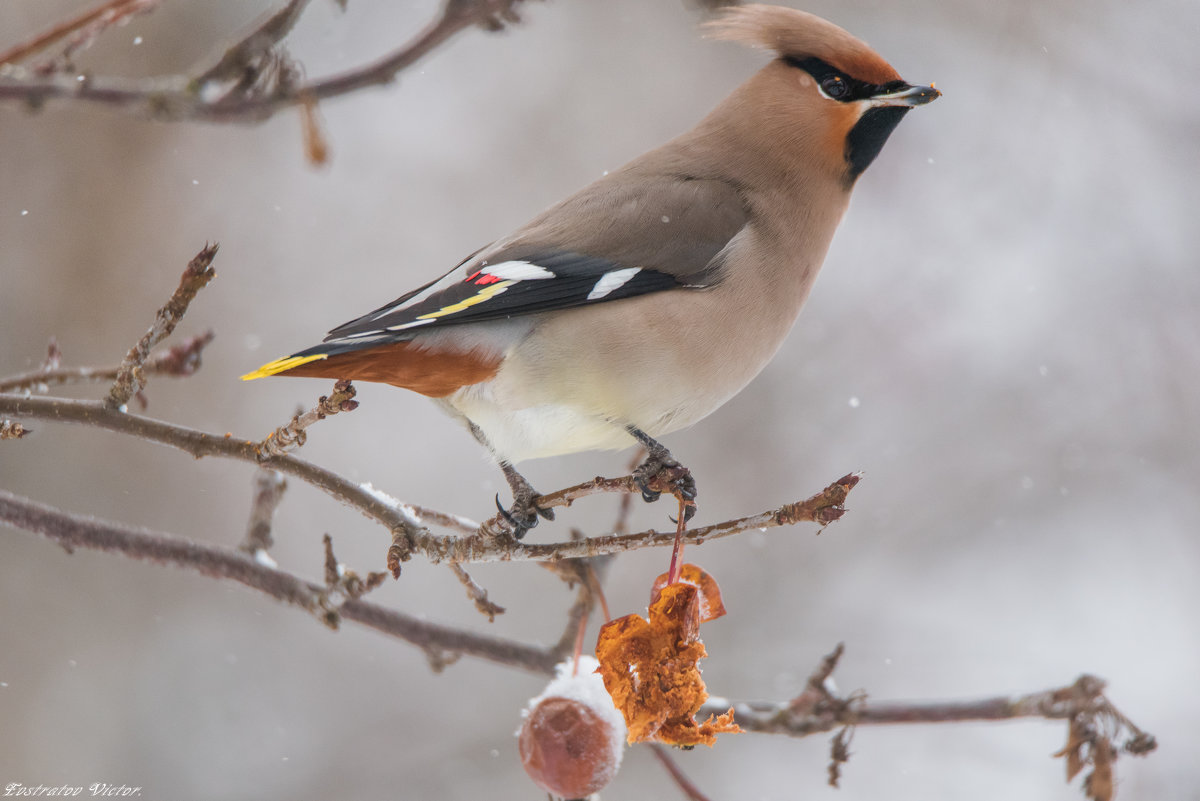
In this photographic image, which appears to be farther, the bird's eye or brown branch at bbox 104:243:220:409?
the bird's eye

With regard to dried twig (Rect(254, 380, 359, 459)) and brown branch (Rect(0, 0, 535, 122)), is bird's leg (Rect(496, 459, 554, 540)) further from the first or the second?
brown branch (Rect(0, 0, 535, 122))

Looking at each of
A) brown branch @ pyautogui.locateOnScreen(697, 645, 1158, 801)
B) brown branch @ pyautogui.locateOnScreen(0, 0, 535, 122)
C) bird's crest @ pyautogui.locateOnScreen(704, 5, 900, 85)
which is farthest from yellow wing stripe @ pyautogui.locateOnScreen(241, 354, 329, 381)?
bird's crest @ pyautogui.locateOnScreen(704, 5, 900, 85)

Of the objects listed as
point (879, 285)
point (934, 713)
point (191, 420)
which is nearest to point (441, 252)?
point (191, 420)

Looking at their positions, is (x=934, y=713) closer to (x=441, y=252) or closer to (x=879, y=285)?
(x=879, y=285)

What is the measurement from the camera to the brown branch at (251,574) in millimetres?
2281

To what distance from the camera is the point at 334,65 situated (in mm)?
6488

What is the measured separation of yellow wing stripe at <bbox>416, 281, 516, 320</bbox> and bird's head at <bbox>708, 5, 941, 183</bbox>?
1.01 meters

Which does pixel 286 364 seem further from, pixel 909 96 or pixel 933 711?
pixel 909 96

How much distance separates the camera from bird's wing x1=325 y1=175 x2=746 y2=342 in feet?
8.07

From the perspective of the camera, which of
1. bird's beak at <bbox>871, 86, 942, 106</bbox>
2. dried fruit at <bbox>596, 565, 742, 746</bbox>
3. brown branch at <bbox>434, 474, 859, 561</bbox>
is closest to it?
brown branch at <bbox>434, 474, 859, 561</bbox>

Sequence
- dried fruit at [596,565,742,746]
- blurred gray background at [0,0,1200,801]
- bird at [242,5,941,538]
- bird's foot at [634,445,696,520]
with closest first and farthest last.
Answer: dried fruit at [596,565,742,746]
bird's foot at [634,445,696,520]
bird at [242,5,941,538]
blurred gray background at [0,0,1200,801]

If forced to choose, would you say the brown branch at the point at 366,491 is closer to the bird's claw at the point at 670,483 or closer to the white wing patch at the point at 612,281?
the bird's claw at the point at 670,483

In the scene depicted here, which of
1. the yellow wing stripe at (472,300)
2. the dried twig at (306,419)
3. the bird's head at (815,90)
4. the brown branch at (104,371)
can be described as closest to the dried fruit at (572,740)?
the dried twig at (306,419)

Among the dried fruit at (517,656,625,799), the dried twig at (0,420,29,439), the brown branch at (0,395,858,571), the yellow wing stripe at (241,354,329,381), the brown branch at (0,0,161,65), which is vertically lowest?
the dried fruit at (517,656,625,799)
